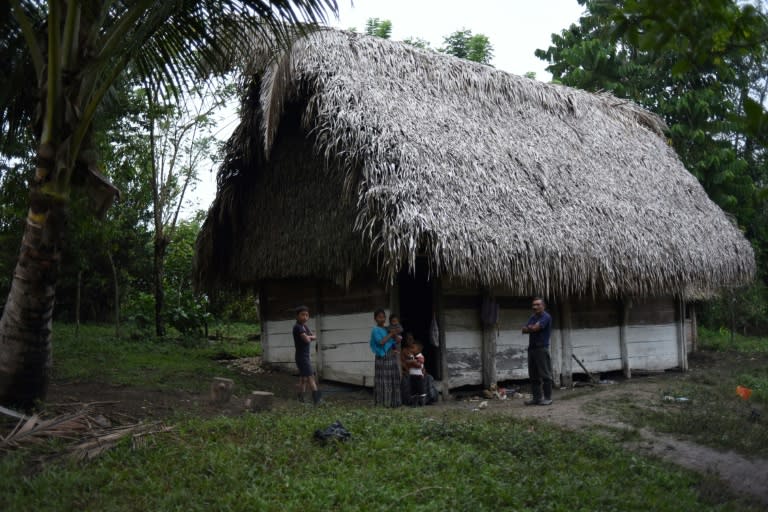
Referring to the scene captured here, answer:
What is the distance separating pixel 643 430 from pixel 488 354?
284 centimetres

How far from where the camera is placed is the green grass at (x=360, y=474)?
449 cm

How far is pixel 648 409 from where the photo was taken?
25.6 feet

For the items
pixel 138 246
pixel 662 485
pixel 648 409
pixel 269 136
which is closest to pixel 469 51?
pixel 138 246

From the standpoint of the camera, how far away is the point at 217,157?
1448cm

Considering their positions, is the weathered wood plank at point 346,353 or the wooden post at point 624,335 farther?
the wooden post at point 624,335

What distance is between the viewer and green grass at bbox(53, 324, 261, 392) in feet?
28.8

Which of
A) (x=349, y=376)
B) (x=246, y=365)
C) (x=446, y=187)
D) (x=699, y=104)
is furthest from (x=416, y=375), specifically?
(x=699, y=104)

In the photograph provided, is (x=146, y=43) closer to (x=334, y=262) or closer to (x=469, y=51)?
(x=334, y=262)

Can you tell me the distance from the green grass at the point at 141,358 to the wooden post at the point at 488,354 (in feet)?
10.9

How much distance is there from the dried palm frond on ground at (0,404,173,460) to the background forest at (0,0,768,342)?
2.73 metres

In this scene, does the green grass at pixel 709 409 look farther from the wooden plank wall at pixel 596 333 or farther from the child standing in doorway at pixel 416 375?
the child standing in doorway at pixel 416 375

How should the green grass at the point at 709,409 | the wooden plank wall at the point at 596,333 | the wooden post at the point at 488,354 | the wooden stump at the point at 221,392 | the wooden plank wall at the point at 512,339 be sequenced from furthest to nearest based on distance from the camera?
the wooden plank wall at the point at 596,333
the wooden plank wall at the point at 512,339
the wooden post at the point at 488,354
the wooden stump at the point at 221,392
the green grass at the point at 709,409

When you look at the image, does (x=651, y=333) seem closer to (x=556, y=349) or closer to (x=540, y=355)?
(x=556, y=349)

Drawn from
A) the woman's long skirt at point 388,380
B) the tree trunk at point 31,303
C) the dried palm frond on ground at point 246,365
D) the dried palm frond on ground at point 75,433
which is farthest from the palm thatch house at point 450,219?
the tree trunk at point 31,303
